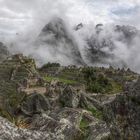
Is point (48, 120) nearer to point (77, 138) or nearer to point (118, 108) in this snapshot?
point (77, 138)

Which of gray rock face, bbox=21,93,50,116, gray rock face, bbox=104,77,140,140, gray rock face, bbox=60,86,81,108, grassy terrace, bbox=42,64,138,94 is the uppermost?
grassy terrace, bbox=42,64,138,94

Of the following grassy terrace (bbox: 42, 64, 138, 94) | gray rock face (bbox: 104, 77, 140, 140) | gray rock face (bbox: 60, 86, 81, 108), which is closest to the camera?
gray rock face (bbox: 104, 77, 140, 140)

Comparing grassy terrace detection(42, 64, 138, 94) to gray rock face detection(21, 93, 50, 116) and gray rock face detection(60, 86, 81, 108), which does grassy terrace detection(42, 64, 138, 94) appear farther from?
gray rock face detection(21, 93, 50, 116)

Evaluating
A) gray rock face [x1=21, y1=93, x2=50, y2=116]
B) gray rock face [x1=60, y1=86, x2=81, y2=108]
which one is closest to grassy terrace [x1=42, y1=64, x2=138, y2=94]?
gray rock face [x1=60, y1=86, x2=81, y2=108]

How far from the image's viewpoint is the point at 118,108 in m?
12.0

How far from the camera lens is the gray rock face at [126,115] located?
451 inches

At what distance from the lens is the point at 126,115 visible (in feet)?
38.4

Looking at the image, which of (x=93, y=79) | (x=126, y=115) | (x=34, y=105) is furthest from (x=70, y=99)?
(x=93, y=79)

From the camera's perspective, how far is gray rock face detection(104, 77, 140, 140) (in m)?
11.5

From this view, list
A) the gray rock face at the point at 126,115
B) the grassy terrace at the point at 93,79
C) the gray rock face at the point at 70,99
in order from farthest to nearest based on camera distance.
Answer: the grassy terrace at the point at 93,79 < the gray rock face at the point at 70,99 < the gray rock face at the point at 126,115

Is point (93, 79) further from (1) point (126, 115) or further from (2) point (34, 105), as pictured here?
(1) point (126, 115)

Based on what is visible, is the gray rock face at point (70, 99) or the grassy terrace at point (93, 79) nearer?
the gray rock face at point (70, 99)

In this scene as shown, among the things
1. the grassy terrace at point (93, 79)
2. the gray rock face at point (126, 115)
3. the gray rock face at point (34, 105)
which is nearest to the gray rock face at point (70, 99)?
the gray rock face at point (34, 105)

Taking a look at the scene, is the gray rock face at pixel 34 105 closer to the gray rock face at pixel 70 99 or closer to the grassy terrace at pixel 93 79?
the gray rock face at pixel 70 99
